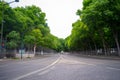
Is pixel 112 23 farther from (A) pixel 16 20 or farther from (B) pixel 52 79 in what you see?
(B) pixel 52 79

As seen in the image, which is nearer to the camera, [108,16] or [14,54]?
[108,16]

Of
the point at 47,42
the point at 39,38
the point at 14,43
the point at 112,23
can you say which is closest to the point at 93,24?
the point at 112,23

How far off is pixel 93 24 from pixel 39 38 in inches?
1256

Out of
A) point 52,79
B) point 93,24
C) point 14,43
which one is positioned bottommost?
point 52,79

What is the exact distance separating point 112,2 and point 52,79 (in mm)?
37011

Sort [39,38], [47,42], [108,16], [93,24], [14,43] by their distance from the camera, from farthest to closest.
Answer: [47,42]
[39,38]
[14,43]
[93,24]
[108,16]

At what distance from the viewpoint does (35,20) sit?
8119 cm

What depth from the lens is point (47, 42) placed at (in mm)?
84500

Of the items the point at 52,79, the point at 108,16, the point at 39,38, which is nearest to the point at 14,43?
the point at 108,16

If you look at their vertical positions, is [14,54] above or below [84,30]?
Answer: below

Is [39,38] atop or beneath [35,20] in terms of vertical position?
beneath

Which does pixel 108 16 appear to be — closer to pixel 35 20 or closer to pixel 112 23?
pixel 112 23

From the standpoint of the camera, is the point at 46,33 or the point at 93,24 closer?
the point at 93,24

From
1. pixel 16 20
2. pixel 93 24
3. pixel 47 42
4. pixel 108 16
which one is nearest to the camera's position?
pixel 108 16
